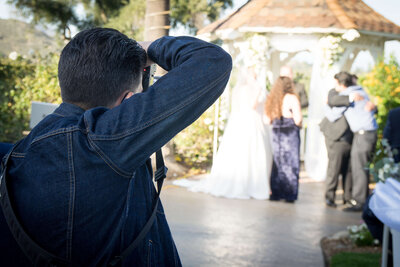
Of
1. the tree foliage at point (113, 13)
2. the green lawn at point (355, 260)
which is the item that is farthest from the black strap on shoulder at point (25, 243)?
the tree foliage at point (113, 13)

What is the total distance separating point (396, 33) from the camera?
1012cm

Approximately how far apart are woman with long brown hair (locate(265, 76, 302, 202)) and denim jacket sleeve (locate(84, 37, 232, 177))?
229 inches

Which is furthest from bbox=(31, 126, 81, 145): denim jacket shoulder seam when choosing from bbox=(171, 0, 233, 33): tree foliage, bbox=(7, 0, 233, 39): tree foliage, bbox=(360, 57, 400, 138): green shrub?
bbox=(171, 0, 233, 33): tree foliage

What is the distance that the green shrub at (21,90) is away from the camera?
346 inches

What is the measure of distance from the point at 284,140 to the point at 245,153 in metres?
0.69

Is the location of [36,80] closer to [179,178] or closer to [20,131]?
[20,131]

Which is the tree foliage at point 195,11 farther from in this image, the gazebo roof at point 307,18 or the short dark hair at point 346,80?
the short dark hair at point 346,80

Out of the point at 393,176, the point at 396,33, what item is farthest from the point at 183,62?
the point at 396,33

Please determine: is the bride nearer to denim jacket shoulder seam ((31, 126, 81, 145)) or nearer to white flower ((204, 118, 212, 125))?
white flower ((204, 118, 212, 125))

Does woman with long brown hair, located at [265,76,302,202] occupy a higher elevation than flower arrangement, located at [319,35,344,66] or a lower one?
lower

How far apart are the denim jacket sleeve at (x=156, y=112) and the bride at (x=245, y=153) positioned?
616 centimetres

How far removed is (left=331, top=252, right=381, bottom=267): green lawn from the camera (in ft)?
12.9

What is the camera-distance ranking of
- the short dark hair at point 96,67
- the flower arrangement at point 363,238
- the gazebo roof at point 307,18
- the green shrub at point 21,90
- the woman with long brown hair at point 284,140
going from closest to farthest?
the short dark hair at point 96,67 → the flower arrangement at point 363,238 → the woman with long brown hair at point 284,140 → the green shrub at point 21,90 → the gazebo roof at point 307,18

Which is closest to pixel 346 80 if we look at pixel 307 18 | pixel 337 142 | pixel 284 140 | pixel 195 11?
pixel 337 142
